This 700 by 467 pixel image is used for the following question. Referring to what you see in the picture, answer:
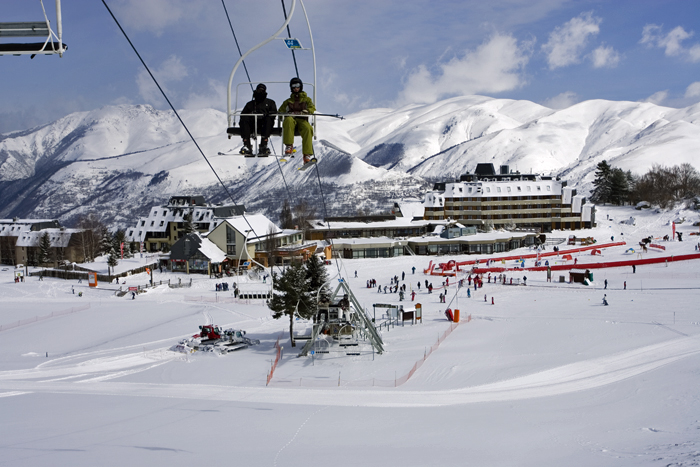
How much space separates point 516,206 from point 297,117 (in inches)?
3329

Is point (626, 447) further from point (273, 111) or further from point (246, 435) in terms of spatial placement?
point (273, 111)

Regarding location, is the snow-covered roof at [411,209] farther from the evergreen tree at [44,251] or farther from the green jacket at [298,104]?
the green jacket at [298,104]

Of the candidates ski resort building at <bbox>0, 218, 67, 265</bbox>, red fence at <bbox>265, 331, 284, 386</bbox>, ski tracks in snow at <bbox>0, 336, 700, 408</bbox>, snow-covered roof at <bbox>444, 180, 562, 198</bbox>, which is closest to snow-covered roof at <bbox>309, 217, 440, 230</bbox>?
snow-covered roof at <bbox>444, 180, 562, 198</bbox>

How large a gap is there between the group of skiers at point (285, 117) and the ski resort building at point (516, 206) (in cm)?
7889

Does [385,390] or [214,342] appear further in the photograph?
[214,342]

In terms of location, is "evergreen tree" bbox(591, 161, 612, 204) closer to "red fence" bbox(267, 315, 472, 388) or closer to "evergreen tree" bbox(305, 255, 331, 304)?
"evergreen tree" bbox(305, 255, 331, 304)

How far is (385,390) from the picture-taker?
16953 millimetres

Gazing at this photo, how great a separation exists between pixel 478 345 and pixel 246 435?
13.0m

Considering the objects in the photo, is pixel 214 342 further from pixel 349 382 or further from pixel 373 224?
pixel 373 224

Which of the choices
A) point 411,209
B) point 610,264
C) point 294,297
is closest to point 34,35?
point 294,297

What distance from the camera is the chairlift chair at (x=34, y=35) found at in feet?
18.6

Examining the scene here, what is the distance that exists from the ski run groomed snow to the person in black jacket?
253 inches

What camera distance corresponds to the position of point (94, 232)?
76188 mm

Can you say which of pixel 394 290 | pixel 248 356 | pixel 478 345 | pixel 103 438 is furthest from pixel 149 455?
pixel 394 290
